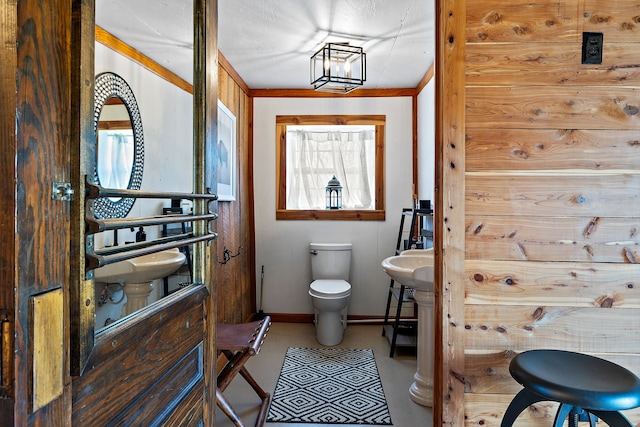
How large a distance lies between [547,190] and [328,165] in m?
2.45

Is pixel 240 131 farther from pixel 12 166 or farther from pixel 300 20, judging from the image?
pixel 12 166

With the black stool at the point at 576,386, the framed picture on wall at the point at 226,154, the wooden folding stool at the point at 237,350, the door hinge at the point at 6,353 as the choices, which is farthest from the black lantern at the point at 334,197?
the door hinge at the point at 6,353

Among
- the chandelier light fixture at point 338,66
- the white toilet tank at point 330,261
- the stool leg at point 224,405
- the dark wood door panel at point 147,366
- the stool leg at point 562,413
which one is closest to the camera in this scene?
the dark wood door panel at point 147,366

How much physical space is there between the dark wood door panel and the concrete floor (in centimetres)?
121

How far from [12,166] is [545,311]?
165cm

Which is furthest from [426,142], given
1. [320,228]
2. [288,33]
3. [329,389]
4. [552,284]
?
[329,389]

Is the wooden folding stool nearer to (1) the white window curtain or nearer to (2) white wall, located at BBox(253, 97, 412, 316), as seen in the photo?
(2) white wall, located at BBox(253, 97, 412, 316)

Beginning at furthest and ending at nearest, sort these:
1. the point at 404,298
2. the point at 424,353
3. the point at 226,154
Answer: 1. the point at 404,298
2. the point at 226,154
3. the point at 424,353

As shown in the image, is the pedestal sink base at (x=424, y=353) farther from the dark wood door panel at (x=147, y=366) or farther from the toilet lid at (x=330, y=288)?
the dark wood door panel at (x=147, y=366)

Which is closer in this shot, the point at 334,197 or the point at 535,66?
the point at 535,66

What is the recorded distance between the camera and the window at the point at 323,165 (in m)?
3.63

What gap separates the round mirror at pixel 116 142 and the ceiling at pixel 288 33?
0.52ft

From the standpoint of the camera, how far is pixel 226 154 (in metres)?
2.83

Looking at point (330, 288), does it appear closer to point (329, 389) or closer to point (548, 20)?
point (329, 389)
